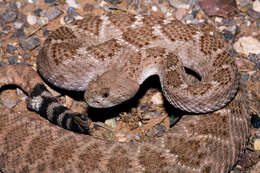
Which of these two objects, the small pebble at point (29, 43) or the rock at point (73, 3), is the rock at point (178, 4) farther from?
the small pebble at point (29, 43)

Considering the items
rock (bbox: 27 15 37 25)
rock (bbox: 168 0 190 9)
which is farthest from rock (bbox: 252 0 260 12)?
rock (bbox: 27 15 37 25)

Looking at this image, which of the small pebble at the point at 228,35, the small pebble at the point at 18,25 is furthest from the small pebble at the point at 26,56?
the small pebble at the point at 228,35

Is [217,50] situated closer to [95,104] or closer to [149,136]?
[149,136]

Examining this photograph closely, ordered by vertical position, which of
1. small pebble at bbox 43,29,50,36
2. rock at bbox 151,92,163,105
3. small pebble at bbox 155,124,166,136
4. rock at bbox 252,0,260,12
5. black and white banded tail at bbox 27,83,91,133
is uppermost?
rock at bbox 252,0,260,12

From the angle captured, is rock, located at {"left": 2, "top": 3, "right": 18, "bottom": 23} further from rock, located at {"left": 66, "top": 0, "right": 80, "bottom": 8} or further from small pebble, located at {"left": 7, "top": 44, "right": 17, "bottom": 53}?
rock, located at {"left": 66, "top": 0, "right": 80, "bottom": 8}

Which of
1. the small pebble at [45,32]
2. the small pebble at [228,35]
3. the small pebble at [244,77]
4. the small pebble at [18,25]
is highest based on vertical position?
the small pebble at [18,25]

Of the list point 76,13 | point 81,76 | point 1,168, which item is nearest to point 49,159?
point 1,168

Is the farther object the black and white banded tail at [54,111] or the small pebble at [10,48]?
the small pebble at [10,48]
